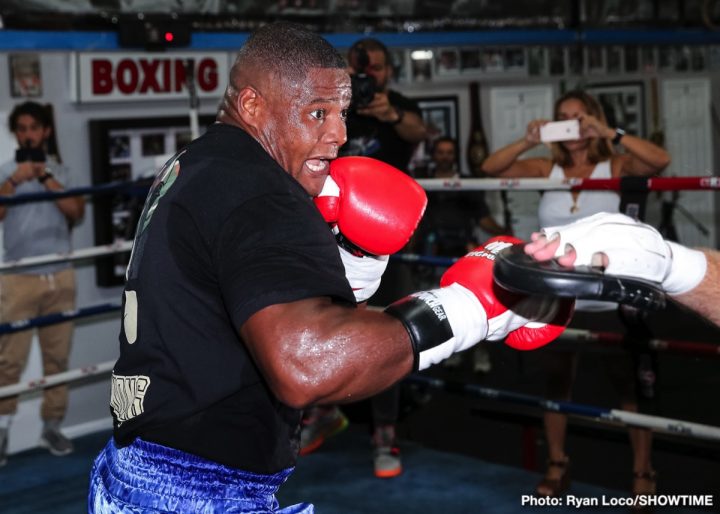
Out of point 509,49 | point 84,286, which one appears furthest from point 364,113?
point 509,49

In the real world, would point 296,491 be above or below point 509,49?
below

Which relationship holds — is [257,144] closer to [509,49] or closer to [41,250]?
[41,250]

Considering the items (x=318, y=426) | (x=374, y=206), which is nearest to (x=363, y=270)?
(x=374, y=206)

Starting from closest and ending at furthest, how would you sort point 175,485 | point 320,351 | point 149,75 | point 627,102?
1. point 320,351
2. point 175,485
3. point 149,75
4. point 627,102

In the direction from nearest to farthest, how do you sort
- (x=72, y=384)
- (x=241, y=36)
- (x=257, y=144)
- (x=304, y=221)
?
(x=304, y=221)
(x=257, y=144)
(x=72, y=384)
(x=241, y=36)

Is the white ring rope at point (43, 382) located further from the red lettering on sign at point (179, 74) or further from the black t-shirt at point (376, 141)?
the red lettering on sign at point (179, 74)

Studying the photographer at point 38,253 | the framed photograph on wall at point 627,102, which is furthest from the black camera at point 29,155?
the framed photograph on wall at point 627,102

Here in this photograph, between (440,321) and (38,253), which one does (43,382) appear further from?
(440,321)

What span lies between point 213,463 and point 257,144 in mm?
480

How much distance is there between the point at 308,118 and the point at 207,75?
3680mm

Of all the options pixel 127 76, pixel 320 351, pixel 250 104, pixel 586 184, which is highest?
pixel 127 76

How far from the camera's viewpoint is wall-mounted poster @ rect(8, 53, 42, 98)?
4.39 m

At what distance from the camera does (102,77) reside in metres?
4.66

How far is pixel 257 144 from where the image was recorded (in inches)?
59.6
